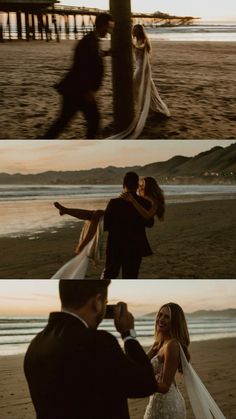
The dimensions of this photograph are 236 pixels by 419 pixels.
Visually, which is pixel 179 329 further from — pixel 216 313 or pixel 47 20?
pixel 47 20

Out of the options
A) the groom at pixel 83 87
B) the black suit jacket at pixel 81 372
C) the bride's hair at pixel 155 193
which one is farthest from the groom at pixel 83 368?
the groom at pixel 83 87

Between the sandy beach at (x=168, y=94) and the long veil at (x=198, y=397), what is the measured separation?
1.05 m

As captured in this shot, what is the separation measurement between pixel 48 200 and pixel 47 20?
2.66 feet

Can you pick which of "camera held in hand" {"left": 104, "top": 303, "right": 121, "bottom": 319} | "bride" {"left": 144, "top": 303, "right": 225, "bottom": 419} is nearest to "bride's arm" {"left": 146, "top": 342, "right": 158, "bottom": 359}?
"bride" {"left": 144, "top": 303, "right": 225, "bottom": 419}

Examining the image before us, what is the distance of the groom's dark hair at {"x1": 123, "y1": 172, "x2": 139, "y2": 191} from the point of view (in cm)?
404

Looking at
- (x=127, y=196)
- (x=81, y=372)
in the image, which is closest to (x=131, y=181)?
(x=127, y=196)

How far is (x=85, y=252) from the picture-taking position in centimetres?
405

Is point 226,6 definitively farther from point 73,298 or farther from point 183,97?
point 73,298

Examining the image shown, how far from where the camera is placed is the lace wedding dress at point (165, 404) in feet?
13.2

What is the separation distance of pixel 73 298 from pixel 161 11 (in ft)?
4.46

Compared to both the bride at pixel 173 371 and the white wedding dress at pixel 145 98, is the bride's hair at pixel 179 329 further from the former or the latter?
the white wedding dress at pixel 145 98

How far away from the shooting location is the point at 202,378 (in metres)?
4.15

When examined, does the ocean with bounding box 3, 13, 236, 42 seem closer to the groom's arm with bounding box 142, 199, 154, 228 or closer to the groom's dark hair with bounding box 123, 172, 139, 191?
the groom's dark hair with bounding box 123, 172, 139, 191

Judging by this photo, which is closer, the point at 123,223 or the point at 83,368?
the point at 83,368
